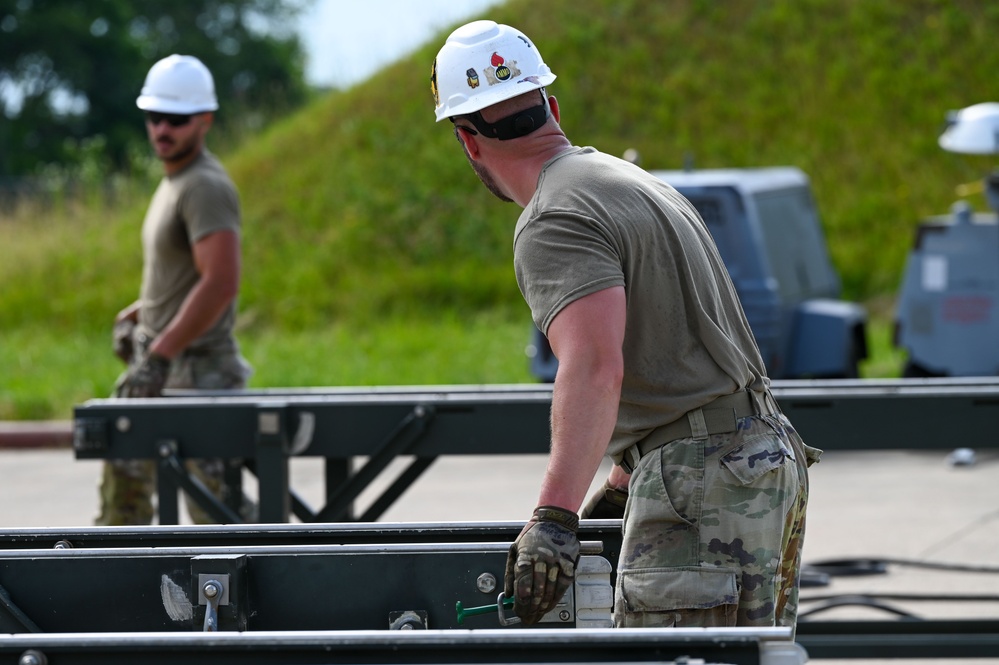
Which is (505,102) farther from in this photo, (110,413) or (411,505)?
(411,505)

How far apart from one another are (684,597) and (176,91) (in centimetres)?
366

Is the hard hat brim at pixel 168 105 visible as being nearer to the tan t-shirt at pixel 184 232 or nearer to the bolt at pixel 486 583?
the tan t-shirt at pixel 184 232

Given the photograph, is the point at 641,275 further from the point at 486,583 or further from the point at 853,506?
the point at 853,506

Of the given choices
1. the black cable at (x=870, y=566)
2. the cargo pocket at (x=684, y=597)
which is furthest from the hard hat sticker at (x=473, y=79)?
the black cable at (x=870, y=566)

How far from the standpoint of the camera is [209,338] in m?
5.61

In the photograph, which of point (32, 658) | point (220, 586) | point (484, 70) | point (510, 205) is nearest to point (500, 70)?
point (484, 70)

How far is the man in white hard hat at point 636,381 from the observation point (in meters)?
2.64

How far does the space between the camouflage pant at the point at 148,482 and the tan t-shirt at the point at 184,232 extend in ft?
0.35

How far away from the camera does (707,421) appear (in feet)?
9.23

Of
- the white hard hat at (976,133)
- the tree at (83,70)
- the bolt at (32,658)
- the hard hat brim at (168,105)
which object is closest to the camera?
the bolt at (32,658)

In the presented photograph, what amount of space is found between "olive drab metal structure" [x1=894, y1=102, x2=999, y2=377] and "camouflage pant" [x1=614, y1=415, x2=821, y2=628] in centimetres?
715

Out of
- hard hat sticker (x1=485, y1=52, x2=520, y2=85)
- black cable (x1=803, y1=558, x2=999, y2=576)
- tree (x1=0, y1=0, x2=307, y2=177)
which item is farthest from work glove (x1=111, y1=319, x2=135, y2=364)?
tree (x1=0, y1=0, x2=307, y2=177)

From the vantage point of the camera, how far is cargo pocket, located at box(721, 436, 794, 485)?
109 inches

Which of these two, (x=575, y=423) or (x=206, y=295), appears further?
(x=206, y=295)
